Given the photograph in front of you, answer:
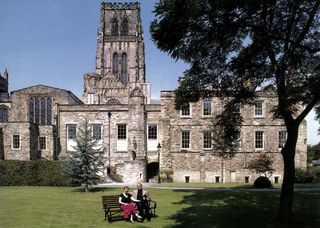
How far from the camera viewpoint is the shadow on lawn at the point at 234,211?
16375 mm

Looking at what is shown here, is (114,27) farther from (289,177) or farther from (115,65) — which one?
(289,177)

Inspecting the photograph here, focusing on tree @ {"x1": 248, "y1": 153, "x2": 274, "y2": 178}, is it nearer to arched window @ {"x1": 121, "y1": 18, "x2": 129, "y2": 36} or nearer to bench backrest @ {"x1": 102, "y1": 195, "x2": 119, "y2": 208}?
bench backrest @ {"x1": 102, "y1": 195, "x2": 119, "y2": 208}

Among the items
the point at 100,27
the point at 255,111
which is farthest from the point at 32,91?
the point at 100,27

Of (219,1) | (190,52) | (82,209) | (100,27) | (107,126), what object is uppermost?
(100,27)

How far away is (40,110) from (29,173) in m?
15.6

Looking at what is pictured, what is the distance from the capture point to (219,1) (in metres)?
13.1

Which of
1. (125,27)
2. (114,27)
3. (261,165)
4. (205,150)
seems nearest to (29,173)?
(205,150)

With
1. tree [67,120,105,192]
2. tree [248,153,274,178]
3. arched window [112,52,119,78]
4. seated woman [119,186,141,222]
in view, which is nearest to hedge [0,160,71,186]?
Result: tree [67,120,105,192]

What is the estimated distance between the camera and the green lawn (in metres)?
15.9

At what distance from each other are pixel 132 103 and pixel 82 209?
75.1 ft

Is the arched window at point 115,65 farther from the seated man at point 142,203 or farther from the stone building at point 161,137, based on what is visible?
the seated man at point 142,203

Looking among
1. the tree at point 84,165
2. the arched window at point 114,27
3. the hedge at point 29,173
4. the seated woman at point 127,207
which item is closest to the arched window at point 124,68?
the arched window at point 114,27

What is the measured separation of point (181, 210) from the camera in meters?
18.8

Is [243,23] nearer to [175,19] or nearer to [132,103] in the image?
[175,19]
